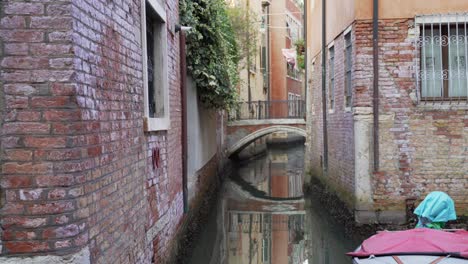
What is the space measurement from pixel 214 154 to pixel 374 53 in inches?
318

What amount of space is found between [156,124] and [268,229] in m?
5.50

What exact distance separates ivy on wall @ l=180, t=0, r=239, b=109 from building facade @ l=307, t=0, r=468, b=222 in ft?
10.6

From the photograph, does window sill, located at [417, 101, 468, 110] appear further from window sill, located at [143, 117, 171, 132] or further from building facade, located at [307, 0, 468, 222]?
window sill, located at [143, 117, 171, 132]

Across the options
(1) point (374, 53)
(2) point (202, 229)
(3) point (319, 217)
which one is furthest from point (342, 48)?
(2) point (202, 229)

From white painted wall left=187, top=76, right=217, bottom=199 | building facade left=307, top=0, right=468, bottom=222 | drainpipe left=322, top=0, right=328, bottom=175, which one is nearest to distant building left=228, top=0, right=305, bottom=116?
white painted wall left=187, top=76, right=217, bottom=199

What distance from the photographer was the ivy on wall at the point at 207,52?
965 cm

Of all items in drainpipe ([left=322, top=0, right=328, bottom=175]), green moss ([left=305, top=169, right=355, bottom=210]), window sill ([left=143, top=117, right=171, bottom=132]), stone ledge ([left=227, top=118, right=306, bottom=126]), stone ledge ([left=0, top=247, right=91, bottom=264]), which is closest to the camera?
stone ledge ([left=0, top=247, right=91, bottom=264])

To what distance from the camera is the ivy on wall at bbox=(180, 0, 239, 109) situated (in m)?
9.65

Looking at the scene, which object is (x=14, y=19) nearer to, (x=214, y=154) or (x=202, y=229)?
(x=202, y=229)

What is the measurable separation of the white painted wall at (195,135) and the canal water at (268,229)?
3.98ft

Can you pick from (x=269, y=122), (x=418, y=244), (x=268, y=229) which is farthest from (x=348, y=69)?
(x=269, y=122)

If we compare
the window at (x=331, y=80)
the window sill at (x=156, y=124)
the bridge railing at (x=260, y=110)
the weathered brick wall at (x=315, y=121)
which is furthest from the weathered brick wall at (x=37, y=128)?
the bridge railing at (x=260, y=110)

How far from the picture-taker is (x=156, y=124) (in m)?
5.40

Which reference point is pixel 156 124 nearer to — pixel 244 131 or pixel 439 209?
pixel 439 209
